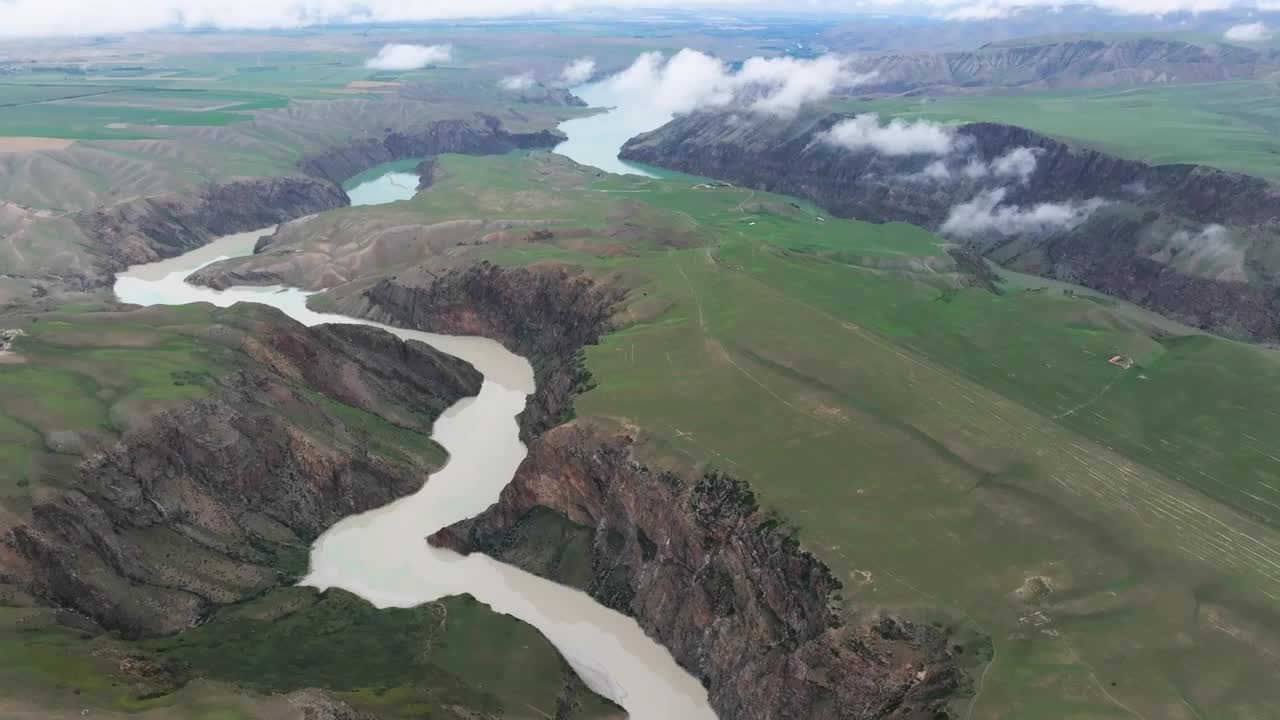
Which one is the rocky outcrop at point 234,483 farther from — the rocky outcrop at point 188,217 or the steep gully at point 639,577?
the rocky outcrop at point 188,217

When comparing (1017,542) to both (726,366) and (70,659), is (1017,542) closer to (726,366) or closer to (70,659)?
(726,366)

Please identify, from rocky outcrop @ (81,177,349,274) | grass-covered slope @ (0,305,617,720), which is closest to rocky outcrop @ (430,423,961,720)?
grass-covered slope @ (0,305,617,720)

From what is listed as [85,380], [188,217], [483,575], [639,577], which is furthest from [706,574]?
[188,217]

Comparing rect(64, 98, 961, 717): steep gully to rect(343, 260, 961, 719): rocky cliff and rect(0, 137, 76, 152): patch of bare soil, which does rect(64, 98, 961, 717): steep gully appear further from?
rect(0, 137, 76, 152): patch of bare soil

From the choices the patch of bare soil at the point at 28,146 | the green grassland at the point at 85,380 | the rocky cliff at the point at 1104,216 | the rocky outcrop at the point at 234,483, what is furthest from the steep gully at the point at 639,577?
the patch of bare soil at the point at 28,146

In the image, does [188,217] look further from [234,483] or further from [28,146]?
[234,483]

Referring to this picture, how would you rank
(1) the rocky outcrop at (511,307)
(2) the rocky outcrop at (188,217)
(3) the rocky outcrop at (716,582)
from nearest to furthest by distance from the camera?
(3) the rocky outcrop at (716,582) → (1) the rocky outcrop at (511,307) → (2) the rocky outcrop at (188,217)
